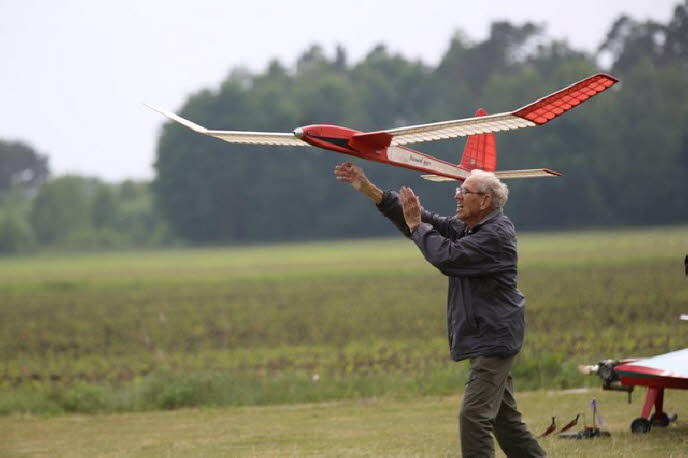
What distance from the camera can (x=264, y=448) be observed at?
9.32 m

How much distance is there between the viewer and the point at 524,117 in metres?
5.58

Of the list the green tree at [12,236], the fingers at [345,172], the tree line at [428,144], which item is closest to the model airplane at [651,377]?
the fingers at [345,172]

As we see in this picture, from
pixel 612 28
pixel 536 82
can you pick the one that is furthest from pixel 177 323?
pixel 536 82

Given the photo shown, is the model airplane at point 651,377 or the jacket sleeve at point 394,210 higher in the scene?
the jacket sleeve at point 394,210

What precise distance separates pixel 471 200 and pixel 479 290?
1.70 ft

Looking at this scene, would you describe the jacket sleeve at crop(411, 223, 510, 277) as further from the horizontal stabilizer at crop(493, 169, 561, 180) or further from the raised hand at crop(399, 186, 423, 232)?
the horizontal stabilizer at crop(493, 169, 561, 180)

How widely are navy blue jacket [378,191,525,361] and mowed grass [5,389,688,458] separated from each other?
88.0 inches

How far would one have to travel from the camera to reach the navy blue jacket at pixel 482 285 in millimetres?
6168

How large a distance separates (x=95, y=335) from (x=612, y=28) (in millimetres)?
30275

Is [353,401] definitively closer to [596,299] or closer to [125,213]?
[596,299]

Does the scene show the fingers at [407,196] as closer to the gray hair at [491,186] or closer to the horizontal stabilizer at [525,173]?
the gray hair at [491,186]

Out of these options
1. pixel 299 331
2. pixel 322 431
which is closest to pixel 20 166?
pixel 299 331

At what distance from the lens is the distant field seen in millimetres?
13180

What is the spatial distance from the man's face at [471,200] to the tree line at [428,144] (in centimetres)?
3078
